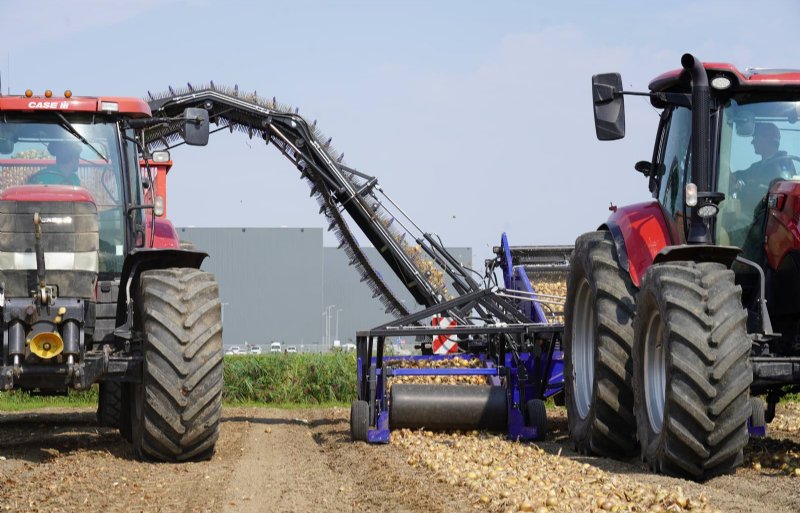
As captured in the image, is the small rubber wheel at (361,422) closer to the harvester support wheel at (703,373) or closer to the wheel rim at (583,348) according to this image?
the wheel rim at (583,348)

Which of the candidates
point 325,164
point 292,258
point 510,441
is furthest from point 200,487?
point 292,258

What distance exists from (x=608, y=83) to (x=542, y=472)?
8.59ft

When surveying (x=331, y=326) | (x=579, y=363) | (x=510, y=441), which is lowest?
(x=331, y=326)

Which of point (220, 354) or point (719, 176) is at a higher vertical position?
point (719, 176)

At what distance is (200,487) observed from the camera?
297 inches

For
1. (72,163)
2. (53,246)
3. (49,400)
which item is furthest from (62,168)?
(49,400)

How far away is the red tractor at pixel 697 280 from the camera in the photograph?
6.95 meters

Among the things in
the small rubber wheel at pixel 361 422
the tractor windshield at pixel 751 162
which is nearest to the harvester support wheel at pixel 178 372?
the small rubber wheel at pixel 361 422

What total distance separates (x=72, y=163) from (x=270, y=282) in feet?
109

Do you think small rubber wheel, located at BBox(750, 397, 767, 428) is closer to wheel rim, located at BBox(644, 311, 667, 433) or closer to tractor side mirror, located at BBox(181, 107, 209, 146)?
wheel rim, located at BBox(644, 311, 667, 433)

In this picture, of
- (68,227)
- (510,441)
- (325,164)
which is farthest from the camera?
(325,164)

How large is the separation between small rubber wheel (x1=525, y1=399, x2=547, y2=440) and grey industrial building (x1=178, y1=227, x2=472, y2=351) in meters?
31.5

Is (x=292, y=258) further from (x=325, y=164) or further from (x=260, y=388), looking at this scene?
(x=325, y=164)

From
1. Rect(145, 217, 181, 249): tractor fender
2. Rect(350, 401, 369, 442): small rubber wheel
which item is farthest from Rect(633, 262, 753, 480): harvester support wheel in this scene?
Rect(145, 217, 181, 249): tractor fender
